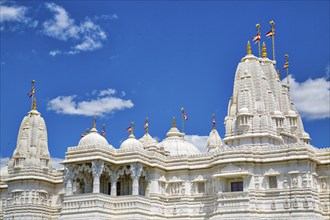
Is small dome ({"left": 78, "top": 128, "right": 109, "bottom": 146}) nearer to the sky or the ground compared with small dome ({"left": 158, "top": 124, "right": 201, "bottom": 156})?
nearer to the ground

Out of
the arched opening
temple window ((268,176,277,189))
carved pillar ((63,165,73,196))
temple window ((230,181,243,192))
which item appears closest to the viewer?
temple window ((268,176,277,189))

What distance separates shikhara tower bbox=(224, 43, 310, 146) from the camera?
54406 mm

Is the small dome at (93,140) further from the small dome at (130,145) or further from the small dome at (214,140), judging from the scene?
the small dome at (214,140)

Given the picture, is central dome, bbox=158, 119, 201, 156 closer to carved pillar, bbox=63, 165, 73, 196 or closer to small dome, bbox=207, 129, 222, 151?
small dome, bbox=207, 129, 222, 151

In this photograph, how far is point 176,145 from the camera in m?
64.7

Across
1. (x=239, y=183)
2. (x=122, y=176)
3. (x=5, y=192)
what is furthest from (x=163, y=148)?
(x=5, y=192)

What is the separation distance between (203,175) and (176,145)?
37.1ft

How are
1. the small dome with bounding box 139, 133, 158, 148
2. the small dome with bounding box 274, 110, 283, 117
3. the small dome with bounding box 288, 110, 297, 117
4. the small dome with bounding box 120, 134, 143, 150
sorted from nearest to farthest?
the small dome with bounding box 120, 134, 143, 150 → the small dome with bounding box 274, 110, 283, 117 → the small dome with bounding box 288, 110, 297, 117 → the small dome with bounding box 139, 133, 158, 148

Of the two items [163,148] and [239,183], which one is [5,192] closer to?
[163,148]

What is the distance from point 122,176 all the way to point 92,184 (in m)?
2.72

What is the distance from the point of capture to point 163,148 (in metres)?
60.3

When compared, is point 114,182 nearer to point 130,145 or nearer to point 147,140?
point 130,145

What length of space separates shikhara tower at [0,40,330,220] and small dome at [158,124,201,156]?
217 cm

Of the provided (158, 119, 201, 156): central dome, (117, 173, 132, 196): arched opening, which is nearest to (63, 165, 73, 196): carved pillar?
(117, 173, 132, 196): arched opening
